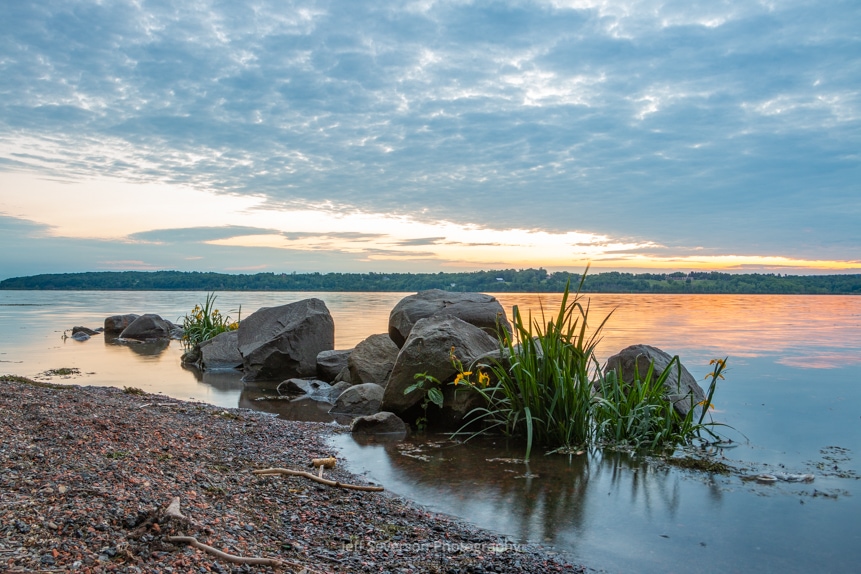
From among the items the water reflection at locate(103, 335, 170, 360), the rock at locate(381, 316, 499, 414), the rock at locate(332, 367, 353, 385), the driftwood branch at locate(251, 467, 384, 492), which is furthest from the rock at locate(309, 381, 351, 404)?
the water reflection at locate(103, 335, 170, 360)

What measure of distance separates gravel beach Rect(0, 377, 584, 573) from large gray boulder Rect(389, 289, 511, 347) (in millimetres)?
4860

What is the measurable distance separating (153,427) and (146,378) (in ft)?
21.9

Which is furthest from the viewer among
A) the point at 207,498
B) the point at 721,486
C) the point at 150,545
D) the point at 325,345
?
the point at 325,345

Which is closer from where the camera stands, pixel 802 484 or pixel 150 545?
pixel 150 545

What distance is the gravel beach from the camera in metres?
2.88

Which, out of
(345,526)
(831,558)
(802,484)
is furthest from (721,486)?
(345,526)

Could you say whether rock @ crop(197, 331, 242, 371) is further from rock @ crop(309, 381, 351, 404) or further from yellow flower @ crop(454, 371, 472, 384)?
yellow flower @ crop(454, 371, 472, 384)

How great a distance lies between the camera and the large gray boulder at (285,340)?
12.2 metres

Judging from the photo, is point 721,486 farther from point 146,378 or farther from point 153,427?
point 146,378

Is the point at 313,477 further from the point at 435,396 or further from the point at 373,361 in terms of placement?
the point at 373,361

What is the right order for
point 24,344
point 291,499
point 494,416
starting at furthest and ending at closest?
point 24,344, point 494,416, point 291,499

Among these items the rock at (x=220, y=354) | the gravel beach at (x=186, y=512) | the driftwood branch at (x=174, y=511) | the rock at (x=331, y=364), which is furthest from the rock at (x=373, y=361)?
the driftwood branch at (x=174, y=511)

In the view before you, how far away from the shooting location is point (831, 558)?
4.11m

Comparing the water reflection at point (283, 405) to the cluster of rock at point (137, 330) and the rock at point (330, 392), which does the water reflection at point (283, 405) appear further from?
the cluster of rock at point (137, 330)
